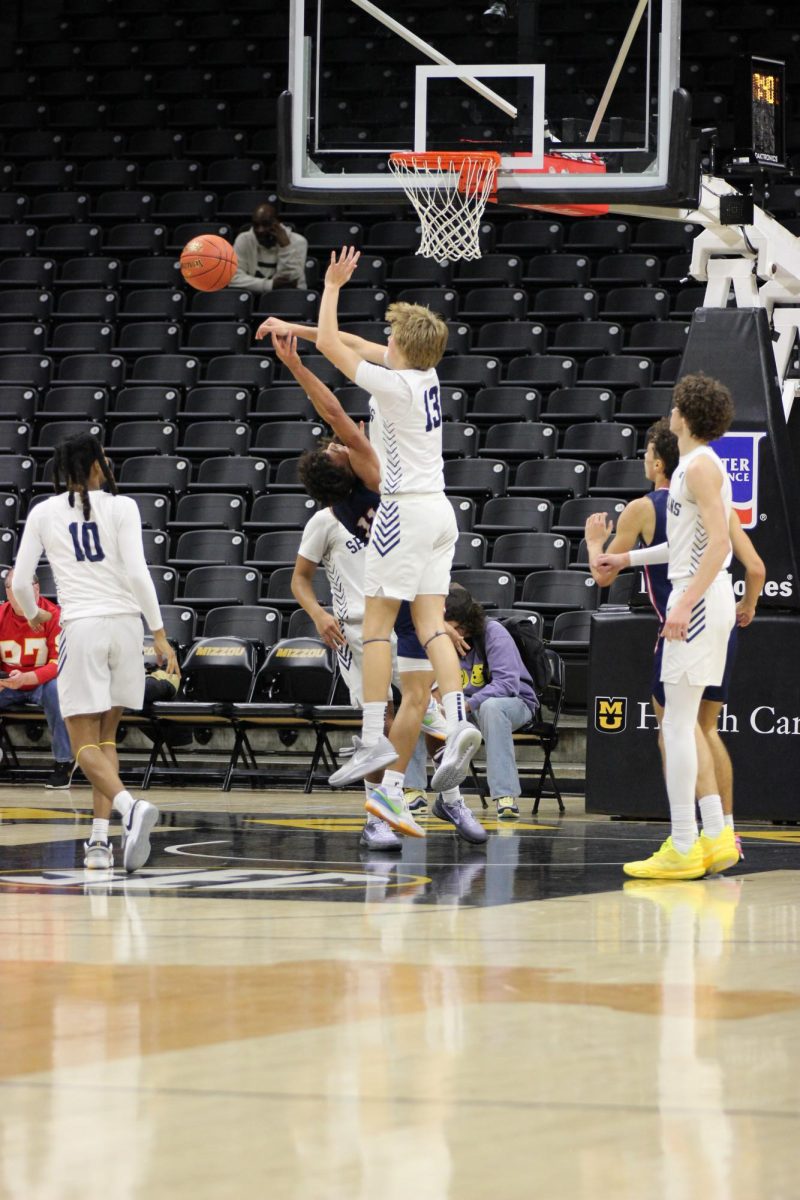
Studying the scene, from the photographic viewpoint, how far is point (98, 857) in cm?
652

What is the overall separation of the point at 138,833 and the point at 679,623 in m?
2.10

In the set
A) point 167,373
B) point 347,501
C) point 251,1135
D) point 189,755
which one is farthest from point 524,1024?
point 167,373

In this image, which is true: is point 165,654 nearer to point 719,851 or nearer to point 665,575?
point 665,575

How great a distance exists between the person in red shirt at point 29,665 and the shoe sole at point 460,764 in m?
5.76

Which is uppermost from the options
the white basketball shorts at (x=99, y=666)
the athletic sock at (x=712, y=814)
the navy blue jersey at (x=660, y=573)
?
the navy blue jersey at (x=660, y=573)

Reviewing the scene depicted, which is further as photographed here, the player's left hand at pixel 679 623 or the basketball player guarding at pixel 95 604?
the basketball player guarding at pixel 95 604

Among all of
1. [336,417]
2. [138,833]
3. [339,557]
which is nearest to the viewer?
[138,833]

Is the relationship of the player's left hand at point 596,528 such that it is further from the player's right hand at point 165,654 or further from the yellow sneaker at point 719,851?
the player's right hand at point 165,654

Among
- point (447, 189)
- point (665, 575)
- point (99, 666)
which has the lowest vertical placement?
point (99, 666)

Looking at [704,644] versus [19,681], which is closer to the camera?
[704,644]

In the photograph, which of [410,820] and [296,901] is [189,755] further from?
[296,901]

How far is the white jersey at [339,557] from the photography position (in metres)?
8.45

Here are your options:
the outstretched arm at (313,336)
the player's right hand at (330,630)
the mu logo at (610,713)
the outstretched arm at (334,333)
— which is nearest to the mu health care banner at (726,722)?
the mu logo at (610,713)

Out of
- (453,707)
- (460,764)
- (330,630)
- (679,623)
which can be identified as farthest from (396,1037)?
(330,630)
